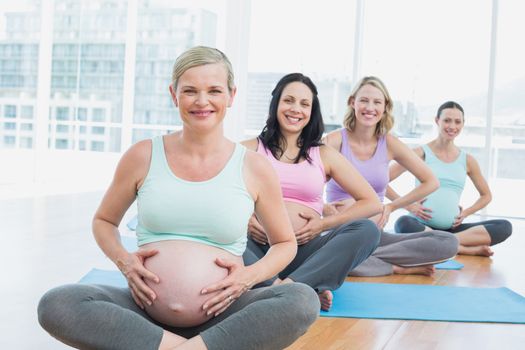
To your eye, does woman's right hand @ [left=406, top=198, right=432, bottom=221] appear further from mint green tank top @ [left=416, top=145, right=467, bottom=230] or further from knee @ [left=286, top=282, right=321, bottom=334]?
knee @ [left=286, top=282, right=321, bottom=334]

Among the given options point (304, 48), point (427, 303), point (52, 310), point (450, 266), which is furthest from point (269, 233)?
point (304, 48)

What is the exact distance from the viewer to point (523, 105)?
6.54 m

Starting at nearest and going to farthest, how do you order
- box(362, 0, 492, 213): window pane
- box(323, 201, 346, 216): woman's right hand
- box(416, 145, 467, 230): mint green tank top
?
box(323, 201, 346, 216): woman's right hand, box(416, 145, 467, 230): mint green tank top, box(362, 0, 492, 213): window pane

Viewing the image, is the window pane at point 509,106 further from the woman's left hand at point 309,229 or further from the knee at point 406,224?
the woman's left hand at point 309,229

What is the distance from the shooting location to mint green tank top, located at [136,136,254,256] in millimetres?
1747

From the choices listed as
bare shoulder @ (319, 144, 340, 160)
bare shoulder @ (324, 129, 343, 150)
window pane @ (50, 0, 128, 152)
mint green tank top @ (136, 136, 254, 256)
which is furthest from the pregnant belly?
window pane @ (50, 0, 128, 152)

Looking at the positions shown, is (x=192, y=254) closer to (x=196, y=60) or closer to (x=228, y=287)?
(x=228, y=287)

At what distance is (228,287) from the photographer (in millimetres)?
1735

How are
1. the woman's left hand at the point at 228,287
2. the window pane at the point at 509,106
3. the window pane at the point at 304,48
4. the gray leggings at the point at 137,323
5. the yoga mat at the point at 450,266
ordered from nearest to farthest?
the gray leggings at the point at 137,323 < the woman's left hand at the point at 228,287 < the yoga mat at the point at 450,266 < the window pane at the point at 509,106 < the window pane at the point at 304,48

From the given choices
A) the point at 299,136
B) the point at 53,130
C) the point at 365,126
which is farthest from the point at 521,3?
the point at 53,130

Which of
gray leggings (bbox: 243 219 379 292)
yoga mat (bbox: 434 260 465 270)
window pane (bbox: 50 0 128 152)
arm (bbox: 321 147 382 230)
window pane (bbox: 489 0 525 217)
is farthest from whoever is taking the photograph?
window pane (bbox: 50 0 128 152)

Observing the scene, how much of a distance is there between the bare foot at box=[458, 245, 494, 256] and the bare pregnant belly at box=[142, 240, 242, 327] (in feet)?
9.32

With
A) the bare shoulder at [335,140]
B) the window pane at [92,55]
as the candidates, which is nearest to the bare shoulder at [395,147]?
the bare shoulder at [335,140]

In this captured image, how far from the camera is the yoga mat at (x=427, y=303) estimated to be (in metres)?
2.65
